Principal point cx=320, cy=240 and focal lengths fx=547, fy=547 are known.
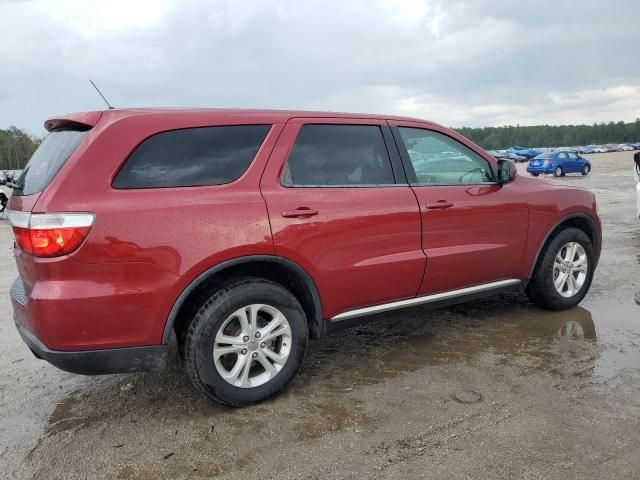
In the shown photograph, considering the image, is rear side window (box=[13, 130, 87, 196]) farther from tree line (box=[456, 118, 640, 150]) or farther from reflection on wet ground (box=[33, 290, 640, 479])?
tree line (box=[456, 118, 640, 150])

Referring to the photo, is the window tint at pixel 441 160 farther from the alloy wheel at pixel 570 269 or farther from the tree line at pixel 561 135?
the tree line at pixel 561 135

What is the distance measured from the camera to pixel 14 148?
8506cm

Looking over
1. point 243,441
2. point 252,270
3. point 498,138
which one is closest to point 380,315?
point 252,270

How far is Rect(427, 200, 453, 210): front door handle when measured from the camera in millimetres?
3936

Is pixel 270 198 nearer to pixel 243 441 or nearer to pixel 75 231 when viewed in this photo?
pixel 75 231

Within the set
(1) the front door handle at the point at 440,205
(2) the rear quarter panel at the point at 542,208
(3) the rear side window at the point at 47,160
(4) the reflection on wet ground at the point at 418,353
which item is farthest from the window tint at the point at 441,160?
(3) the rear side window at the point at 47,160

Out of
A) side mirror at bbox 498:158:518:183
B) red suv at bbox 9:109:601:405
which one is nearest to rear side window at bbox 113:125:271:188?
red suv at bbox 9:109:601:405

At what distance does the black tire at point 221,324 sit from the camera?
10.1 ft

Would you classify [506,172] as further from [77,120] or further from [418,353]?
[77,120]

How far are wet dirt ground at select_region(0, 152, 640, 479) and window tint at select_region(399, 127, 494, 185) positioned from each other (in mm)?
1061

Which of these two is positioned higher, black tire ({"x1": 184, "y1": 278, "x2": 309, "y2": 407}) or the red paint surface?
the red paint surface

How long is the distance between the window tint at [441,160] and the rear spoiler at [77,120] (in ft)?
6.90

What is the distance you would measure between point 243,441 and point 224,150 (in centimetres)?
166

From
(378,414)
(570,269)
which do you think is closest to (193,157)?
(378,414)
